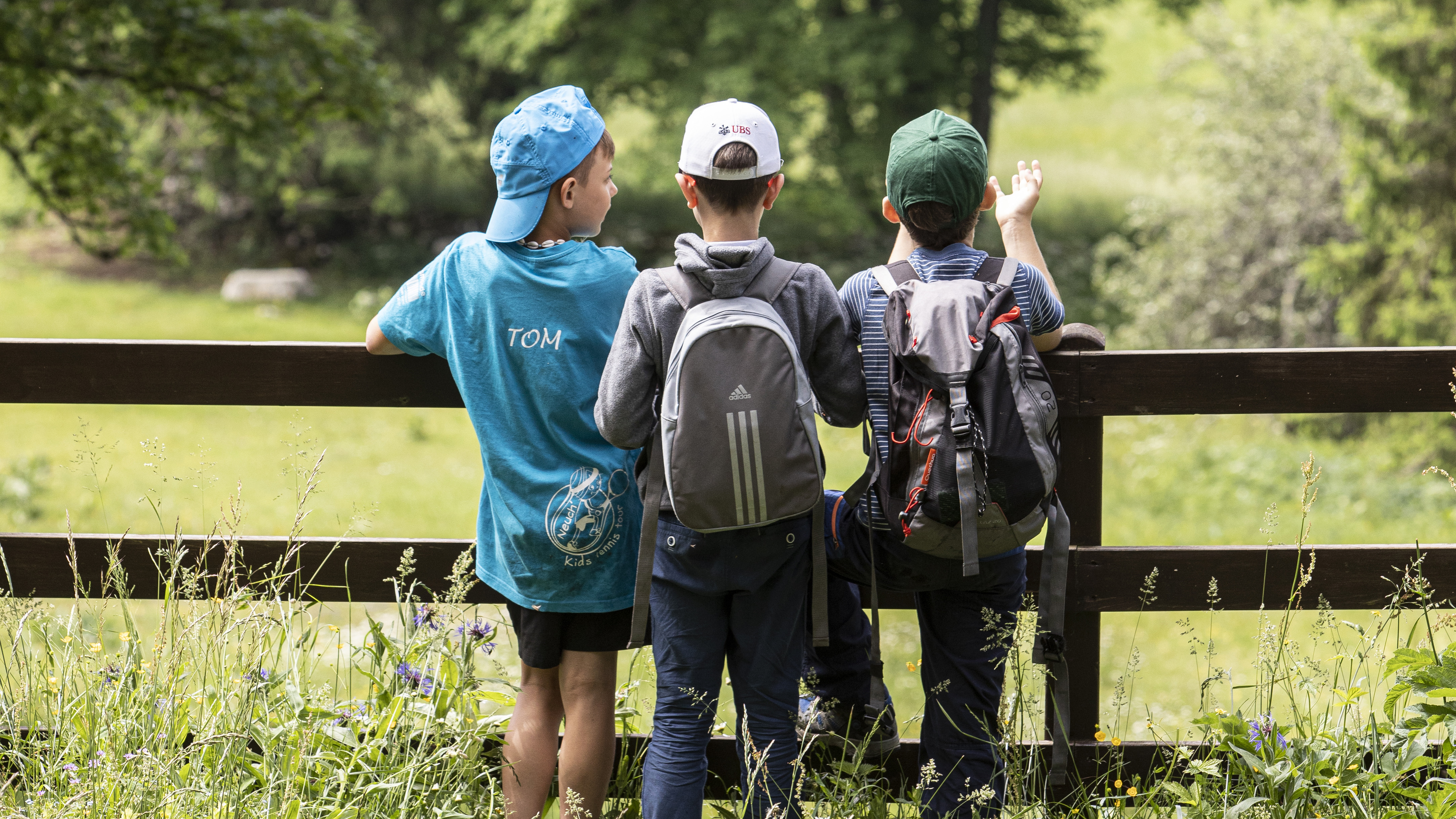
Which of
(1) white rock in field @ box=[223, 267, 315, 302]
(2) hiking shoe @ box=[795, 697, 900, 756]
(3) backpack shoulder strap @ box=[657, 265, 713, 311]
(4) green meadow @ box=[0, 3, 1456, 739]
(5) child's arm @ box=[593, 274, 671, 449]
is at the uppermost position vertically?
(3) backpack shoulder strap @ box=[657, 265, 713, 311]

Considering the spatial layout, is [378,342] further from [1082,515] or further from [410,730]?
[1082,515]

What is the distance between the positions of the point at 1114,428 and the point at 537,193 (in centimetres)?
1387

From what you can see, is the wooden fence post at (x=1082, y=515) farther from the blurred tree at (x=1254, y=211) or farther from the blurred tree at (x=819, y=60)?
the blurred tree at (x=819, y=60)

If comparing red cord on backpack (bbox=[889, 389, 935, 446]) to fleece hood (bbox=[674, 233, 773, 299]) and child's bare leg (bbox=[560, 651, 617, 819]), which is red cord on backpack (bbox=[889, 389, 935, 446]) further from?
child's bare leg (bbox=[560, 651, 617, 819])

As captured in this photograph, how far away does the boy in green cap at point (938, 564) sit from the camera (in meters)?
2.54

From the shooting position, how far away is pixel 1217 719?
2701 millimetres

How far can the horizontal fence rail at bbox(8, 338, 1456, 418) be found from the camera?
2.88m

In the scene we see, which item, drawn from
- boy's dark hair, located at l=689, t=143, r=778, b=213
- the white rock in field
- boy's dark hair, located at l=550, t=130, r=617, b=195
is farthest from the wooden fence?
the white rock in field

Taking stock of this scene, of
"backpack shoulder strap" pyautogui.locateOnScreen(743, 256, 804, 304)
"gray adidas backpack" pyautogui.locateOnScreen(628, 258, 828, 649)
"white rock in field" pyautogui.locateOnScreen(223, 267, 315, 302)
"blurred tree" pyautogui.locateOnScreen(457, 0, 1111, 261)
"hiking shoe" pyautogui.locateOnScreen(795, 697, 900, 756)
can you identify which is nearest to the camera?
"gray adidas backpack" pyautogui.locateOnScreen(628, 258, 828, 649)

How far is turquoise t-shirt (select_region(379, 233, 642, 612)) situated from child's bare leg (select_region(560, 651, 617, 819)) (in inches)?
5.9

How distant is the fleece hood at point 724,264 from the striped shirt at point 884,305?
274mm

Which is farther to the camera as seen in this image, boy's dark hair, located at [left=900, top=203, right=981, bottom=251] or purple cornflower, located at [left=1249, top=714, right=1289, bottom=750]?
purple cornflower, located at [left=1249, top=714, right=1289, bottom=750]

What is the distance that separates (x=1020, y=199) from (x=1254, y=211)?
1324 cm

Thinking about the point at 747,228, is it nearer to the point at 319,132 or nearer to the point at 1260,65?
the point at 1260,65
